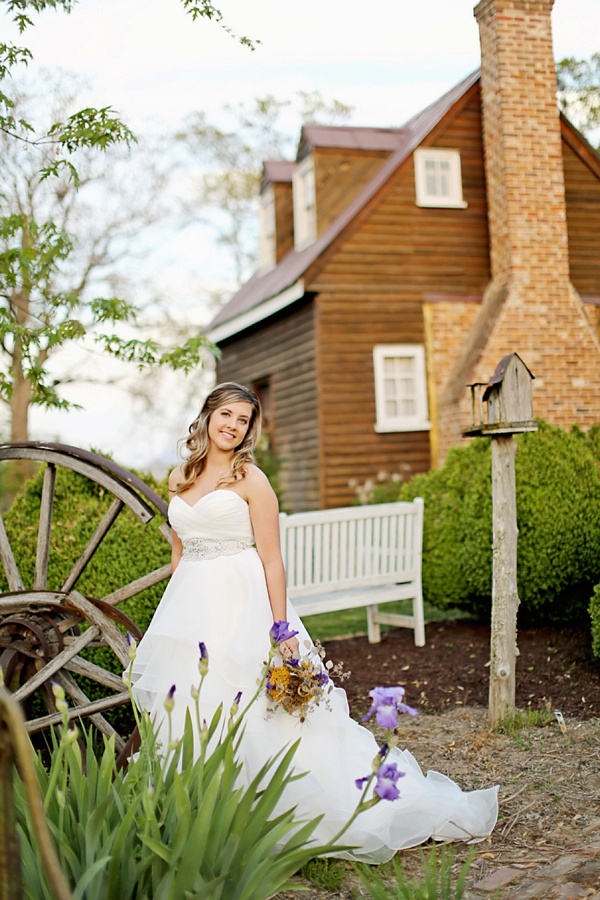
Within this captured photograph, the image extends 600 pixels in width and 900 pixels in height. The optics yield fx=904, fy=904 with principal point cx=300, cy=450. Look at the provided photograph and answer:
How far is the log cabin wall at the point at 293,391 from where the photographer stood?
14930 millimetres

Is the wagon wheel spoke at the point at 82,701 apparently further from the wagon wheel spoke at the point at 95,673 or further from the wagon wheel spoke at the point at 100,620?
the wagon wheel spoke at the point at 100,620

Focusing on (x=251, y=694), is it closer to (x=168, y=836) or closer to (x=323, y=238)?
(x=168, y=836)

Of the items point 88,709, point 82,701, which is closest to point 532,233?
point 82,701

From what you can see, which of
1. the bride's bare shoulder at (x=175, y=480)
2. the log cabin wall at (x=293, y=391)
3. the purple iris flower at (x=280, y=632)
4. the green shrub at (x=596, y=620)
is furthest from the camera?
the log cabin wall at (x=293, y=391)

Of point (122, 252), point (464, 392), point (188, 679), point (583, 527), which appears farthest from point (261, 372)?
point (188, 679)

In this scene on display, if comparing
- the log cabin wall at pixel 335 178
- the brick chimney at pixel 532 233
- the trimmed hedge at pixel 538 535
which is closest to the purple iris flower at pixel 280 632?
the trimmed hedge at pixel 538 535

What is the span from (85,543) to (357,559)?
106 inches

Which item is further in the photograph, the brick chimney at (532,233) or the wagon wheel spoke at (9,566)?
the brick chimney at (532,233)

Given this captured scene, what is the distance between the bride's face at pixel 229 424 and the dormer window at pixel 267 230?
1384 cm

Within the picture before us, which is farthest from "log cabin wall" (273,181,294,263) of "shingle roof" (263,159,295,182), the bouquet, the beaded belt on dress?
the bouquet

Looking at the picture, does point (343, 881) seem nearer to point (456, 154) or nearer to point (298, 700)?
point (298, 700)

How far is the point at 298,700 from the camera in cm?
342

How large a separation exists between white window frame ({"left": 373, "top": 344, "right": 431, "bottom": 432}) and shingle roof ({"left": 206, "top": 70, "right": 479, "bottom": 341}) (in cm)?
→ 178

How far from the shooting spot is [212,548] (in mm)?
3982
